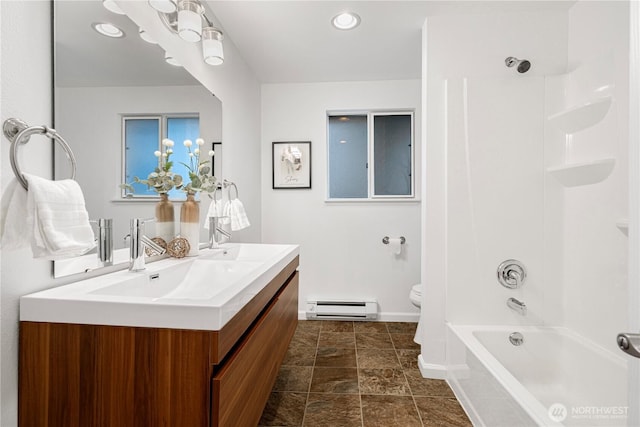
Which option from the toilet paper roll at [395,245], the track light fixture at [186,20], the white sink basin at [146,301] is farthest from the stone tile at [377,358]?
the track light fixture at [186,20]

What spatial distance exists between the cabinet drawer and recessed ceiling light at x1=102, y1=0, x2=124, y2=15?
53.5 inches

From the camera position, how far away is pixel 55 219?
738 mm

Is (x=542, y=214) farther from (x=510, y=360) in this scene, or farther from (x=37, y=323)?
(x=37, y=323)

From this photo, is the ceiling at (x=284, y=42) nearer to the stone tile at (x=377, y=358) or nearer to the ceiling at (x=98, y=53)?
the ceiling at (x=98, y=53)

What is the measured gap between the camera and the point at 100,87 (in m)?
1.14

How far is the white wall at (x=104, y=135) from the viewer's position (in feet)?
3.32

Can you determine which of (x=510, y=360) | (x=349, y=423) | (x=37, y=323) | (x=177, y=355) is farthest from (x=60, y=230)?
(x=510, y=360)

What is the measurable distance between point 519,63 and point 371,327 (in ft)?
7.76

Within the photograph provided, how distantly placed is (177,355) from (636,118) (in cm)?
116

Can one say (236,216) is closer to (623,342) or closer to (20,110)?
(20,110)

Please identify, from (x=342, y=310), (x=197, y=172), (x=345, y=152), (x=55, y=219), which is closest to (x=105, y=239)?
(x=55, y=219)

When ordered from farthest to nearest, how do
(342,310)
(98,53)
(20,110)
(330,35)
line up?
(342,310) < (330,35) < (98,53) < (20,110)

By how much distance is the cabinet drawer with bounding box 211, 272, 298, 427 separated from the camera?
78 centimetres

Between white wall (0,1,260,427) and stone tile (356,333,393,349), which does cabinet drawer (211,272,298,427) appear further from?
stone tile (356,333,393,349)
